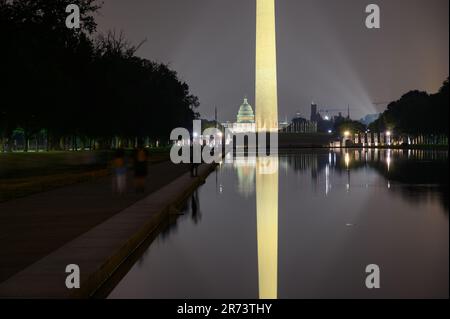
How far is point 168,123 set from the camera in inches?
2867

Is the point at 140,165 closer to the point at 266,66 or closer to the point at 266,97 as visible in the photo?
the point at 266,66

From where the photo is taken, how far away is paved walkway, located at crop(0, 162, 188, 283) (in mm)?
11484

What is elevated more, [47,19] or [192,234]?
[47,19]

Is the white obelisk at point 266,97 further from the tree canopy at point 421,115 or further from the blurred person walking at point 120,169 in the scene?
the tree canopy at point 421,115

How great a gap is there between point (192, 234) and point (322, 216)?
447cm

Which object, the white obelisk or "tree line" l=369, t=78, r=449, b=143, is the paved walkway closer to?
the white obelisk

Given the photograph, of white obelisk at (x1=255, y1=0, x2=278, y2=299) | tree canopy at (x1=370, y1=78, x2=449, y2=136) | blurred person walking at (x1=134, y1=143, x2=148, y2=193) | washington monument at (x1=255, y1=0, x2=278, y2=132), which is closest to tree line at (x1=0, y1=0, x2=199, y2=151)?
blurred person walking at (x1=134, y1=143, x2=148, y2=193)

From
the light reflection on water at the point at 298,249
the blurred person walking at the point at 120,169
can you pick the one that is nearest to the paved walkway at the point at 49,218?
the blurred person walking at the point at 120,169

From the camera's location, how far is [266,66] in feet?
358

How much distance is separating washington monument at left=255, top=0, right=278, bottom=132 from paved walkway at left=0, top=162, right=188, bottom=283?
80065 mm

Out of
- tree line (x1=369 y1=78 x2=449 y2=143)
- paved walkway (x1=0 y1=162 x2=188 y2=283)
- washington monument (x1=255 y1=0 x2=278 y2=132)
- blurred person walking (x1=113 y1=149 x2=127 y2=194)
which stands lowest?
paved walkway (x1=0 y1=162 x2=188 y2=283)

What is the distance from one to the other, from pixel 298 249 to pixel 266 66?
97639 millimetres
